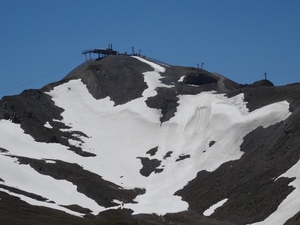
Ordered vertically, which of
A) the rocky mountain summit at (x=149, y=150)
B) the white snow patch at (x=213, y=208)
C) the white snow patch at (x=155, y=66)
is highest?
the white snow patch at (x=155, y=66)

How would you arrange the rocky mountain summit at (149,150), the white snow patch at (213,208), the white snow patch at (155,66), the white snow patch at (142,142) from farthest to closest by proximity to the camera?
the white snow patch at (155,66), the white snow patch at (142,142), the white snow patch at (213,208), the rocky mountain summit at (149,150)

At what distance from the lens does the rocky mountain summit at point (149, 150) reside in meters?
82.6

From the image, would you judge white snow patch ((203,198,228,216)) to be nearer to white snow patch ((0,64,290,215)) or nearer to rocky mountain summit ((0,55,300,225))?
rocky mountain summit ((0,55,300,225))

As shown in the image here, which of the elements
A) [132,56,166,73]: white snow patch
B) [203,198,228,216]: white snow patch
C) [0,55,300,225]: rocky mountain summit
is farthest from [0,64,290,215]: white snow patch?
[132,56,166,73]: white snow patch

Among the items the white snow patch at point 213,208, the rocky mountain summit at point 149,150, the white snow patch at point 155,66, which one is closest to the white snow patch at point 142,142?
the rocky mountain summit at point 149,150

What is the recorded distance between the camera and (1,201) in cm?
8406

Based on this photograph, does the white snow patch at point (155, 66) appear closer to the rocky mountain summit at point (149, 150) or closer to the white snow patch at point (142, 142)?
the rocky mountain summit at point (149, 150)

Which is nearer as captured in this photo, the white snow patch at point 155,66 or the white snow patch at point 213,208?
the white snow patch at point 213,208

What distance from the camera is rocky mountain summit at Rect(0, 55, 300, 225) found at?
271 ft

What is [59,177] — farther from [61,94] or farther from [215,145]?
[61,94]

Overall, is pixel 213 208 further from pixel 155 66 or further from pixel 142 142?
pixel 155 66

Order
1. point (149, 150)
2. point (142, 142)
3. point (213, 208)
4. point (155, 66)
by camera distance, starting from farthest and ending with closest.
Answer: point (155, 66)
point (142, 142)
point (149, 150)
point (213, 208)

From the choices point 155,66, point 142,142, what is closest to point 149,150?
point 142,142

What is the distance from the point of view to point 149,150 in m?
117
